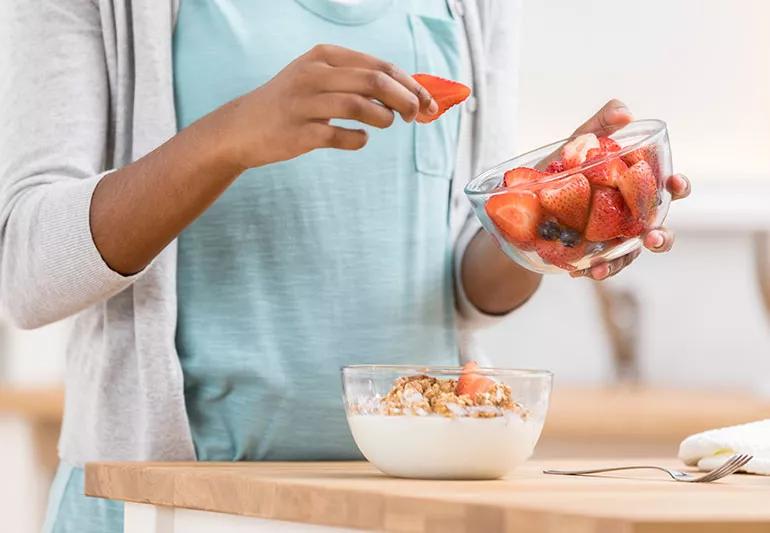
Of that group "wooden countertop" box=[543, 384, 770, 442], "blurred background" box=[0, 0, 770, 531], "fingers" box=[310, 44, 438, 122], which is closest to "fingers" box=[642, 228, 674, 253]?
"fingers" box=[310, 44, 438, 122]

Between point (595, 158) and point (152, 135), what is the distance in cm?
40

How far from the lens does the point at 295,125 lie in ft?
2.99

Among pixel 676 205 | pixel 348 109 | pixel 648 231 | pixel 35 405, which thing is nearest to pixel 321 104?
pixel 348 109

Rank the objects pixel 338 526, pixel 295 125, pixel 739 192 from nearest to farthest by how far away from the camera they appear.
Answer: pixel 338 526 < pixel 295 125 < pixel 739 192

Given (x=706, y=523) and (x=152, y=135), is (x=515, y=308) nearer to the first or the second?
(x=152, y=135)

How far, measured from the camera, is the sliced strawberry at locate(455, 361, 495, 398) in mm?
924

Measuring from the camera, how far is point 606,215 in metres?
0.94

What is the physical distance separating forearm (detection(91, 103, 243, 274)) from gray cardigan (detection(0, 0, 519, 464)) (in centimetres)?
3

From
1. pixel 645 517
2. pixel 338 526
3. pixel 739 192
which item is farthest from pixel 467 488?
pixel 739 192

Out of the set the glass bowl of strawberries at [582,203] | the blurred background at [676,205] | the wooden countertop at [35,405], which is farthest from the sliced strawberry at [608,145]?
the blurred background at [676,205]

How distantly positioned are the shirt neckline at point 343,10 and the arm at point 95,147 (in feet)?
0.64

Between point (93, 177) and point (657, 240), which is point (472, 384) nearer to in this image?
point (657, 240)

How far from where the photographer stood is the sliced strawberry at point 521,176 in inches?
37.7

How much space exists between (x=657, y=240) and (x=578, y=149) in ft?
0.30
